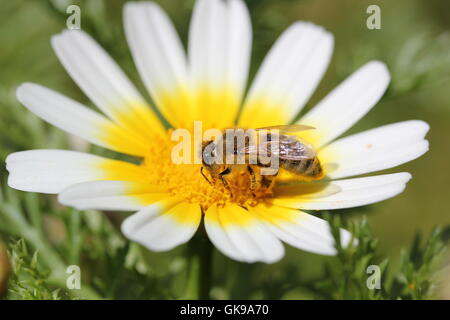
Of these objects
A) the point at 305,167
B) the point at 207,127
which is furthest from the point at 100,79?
the point at 305,167

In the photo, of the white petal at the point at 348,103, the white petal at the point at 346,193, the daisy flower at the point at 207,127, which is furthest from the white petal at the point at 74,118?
the white petal at the point at 348,103

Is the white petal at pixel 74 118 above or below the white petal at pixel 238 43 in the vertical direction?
below

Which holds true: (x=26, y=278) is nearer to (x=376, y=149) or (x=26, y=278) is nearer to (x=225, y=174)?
(x=225, y=174)

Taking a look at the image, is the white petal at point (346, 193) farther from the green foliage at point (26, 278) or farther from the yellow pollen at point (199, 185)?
the green foliage at point (26, 278)

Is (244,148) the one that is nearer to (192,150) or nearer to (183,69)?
(192,150)

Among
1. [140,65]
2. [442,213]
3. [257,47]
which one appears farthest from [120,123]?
[442,213]

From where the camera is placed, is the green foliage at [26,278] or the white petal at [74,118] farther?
the white petal at [74,118]

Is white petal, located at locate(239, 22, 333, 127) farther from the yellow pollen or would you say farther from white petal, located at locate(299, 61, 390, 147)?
the yellow pollen
